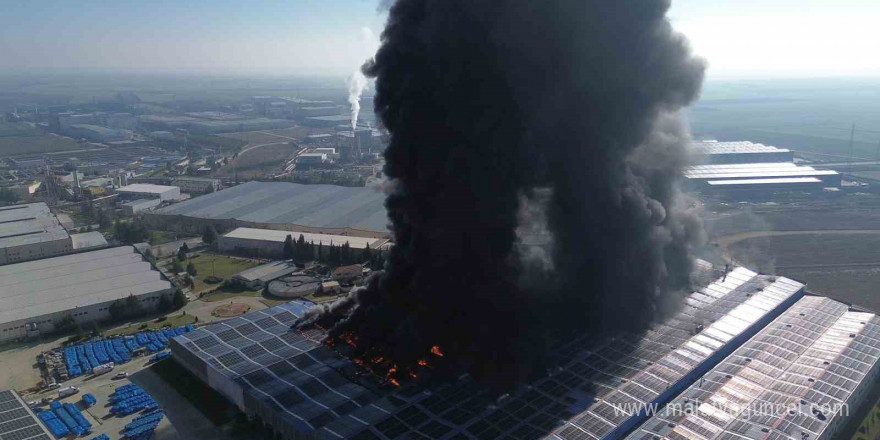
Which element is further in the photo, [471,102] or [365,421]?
[471,102]

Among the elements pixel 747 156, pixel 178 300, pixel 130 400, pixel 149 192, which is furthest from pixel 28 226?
A: pixel 747 156

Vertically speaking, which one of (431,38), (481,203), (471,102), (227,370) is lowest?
(227,370)

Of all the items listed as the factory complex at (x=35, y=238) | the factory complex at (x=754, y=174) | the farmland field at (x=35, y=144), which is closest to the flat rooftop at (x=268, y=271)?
the factory complex at (x=35, y=238)

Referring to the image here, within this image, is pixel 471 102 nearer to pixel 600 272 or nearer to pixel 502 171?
pixel 502 171

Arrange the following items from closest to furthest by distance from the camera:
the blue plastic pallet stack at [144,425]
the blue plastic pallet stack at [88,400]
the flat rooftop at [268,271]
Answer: the blue plastic pallet stack at [144,425] → the blue plastic pallet stack at [88,400] → the flat rooftop at [268,271]

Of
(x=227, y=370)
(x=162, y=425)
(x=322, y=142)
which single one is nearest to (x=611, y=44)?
(x=227, y=370)

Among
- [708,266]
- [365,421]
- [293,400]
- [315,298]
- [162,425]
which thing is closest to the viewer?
[365,421]

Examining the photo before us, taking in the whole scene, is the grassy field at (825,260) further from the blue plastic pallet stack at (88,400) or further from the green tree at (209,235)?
the green tree at (209,235)

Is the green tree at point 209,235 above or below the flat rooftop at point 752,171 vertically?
below
